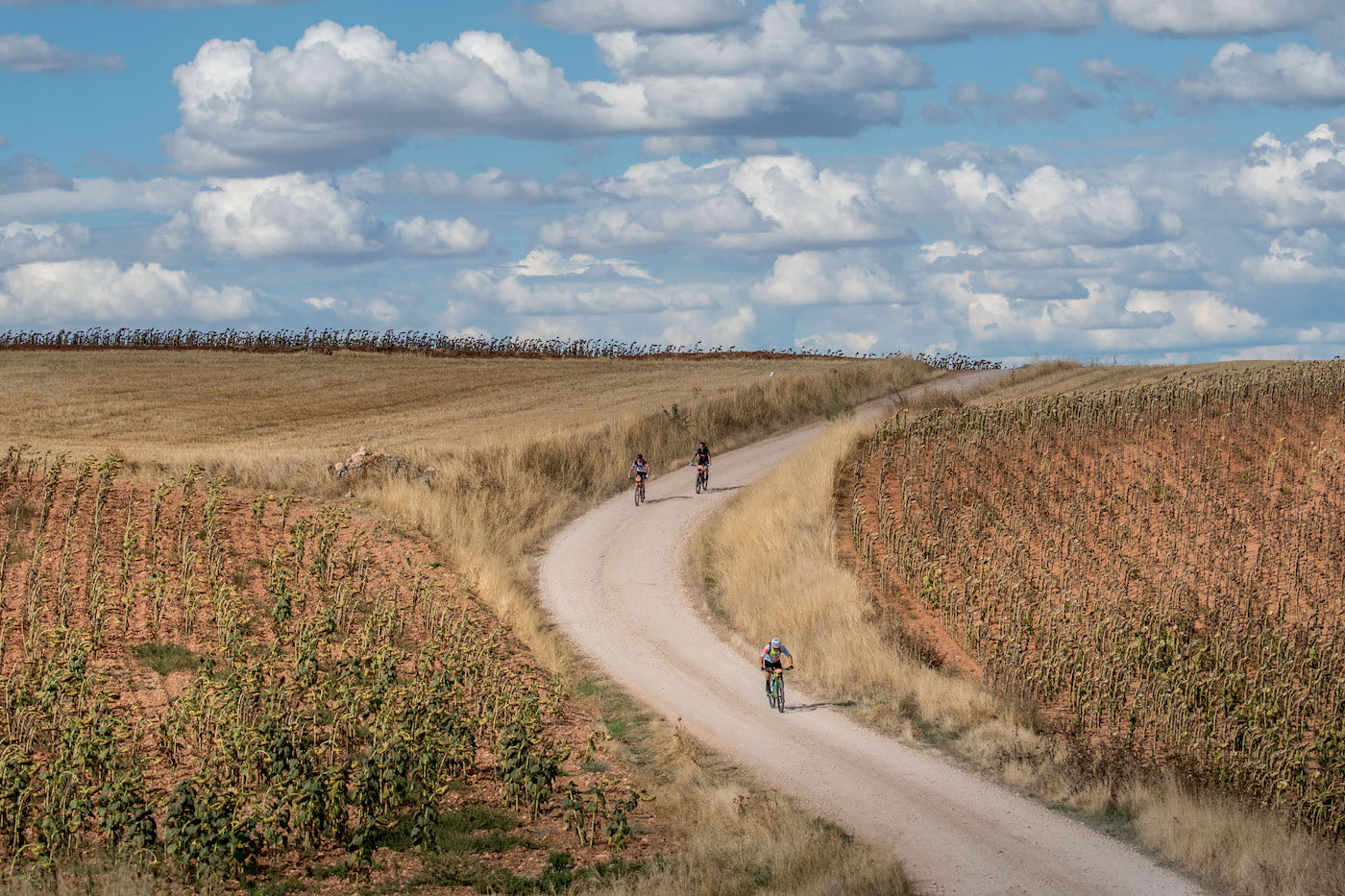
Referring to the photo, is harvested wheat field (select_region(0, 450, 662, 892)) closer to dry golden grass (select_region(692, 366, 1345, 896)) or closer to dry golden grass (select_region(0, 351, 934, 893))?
dry golden grass (select_region(0, 351, 934, 893))

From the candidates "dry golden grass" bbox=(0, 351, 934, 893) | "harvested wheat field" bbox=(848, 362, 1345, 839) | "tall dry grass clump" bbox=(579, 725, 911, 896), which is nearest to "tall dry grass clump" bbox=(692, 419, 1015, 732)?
"harvested wheat field" bbox=(848, 362, 1345, 839)

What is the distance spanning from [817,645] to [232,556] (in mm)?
11069

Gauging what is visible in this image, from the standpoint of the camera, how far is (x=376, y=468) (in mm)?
31641

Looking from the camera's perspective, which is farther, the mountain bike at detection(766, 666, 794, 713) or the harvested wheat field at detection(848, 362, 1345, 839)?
the mountain bike at detection(766, 666, 794, 713)

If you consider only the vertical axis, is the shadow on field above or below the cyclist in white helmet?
below

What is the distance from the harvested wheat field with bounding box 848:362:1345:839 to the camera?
17.7 m

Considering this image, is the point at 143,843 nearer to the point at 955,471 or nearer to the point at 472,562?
the point at 472,562

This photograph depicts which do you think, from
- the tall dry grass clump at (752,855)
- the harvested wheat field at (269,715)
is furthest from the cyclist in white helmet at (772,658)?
the tall dry grass clump at (752,855)

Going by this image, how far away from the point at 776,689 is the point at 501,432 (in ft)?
65.4

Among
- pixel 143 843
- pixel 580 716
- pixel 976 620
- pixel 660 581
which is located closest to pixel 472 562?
pixel 660 581

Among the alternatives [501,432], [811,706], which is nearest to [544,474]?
[501,432]

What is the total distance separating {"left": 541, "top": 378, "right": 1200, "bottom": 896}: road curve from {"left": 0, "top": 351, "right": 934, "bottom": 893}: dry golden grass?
0.84 meters

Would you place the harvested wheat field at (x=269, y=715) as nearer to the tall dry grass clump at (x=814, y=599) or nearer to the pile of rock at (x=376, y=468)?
the tall dry grass clump at (x=814, y=599)

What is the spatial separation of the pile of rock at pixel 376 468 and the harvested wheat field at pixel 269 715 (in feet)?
17.2
